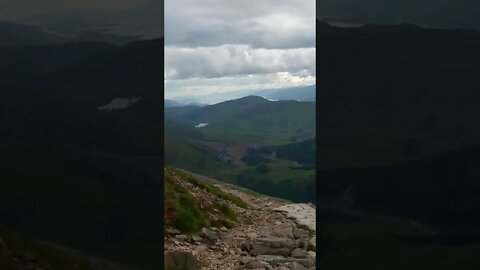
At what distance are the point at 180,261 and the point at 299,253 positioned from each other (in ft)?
10.9

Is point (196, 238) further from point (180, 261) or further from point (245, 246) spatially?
point (180, 261)

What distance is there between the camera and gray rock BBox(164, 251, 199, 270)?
35.9 ft

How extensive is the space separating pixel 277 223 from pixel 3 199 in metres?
11.7

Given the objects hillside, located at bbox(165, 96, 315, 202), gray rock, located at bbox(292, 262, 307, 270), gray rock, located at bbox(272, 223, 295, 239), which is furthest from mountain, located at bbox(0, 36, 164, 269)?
hillside, located at bbox(165, 96, 315, 202)

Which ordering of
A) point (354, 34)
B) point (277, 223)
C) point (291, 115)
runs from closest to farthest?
point (354, 34), point (277, 223), point (291, 115)

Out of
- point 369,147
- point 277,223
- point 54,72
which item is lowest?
point 277,223

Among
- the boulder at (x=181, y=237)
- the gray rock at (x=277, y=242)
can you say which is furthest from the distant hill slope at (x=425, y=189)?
the boulder at (x=181, y=237)

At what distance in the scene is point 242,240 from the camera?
47.5 ft

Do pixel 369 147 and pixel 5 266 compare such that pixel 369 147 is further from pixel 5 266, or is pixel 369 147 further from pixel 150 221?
pixel 5 266

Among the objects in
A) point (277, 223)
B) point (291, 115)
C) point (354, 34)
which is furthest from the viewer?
point (291, 115)

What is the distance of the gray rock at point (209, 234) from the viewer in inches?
576

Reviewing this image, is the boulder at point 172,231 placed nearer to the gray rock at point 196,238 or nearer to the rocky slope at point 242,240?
the rocky slope at point 242,240

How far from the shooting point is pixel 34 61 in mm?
7172

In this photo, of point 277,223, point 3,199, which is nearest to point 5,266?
point 3,199
